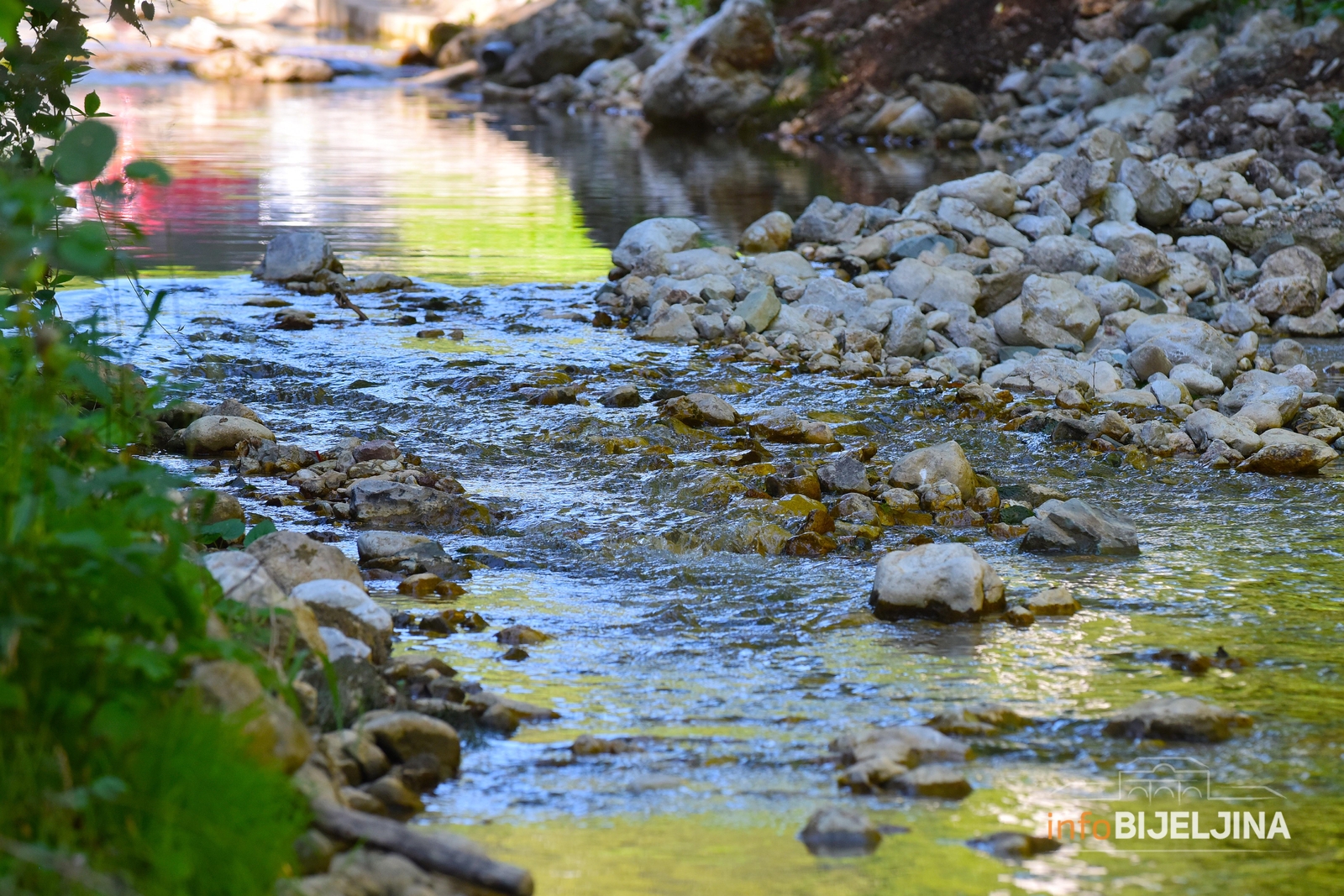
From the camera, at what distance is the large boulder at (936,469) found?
529 centimetres

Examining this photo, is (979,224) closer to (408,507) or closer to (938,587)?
(408,507)

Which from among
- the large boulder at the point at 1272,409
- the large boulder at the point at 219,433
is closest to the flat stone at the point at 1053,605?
the large boulder at the point at 1272,409

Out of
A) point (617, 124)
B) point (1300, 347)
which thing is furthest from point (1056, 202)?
point (617, 124)

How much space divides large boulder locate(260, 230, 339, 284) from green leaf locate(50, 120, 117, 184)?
672 cm

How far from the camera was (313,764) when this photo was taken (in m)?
2.63

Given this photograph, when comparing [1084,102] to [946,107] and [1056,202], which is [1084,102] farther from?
[1056,202]

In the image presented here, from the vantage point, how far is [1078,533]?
475 centimetres

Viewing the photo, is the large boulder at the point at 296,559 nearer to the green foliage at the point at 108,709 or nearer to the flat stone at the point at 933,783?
Result: the green foliage at the point at 108,709

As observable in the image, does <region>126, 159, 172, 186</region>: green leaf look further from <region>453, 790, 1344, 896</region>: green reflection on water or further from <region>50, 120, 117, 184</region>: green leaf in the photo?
<region>453, 790, 1344, 896</region>: green reflection on water

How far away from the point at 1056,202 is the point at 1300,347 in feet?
7.79

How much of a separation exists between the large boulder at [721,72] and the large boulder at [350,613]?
20.5 metres

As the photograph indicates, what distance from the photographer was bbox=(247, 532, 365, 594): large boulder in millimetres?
3709

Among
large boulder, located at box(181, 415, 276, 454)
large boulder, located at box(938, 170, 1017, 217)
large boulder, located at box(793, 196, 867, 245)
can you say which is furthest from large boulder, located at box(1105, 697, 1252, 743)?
large boulder, located at box(793, 196, 867, 245)

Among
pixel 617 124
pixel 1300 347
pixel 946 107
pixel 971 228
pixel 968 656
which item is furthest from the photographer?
pixel 617 124
